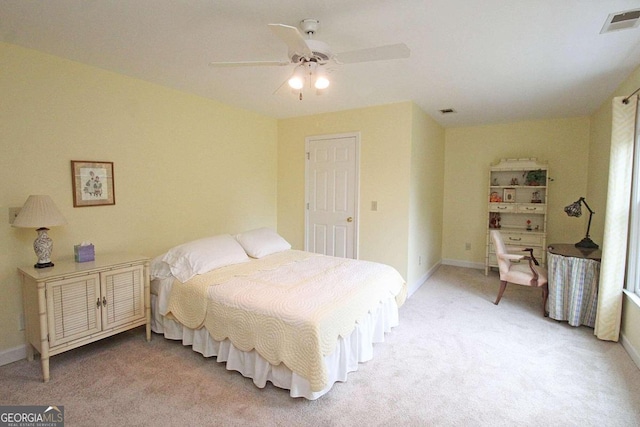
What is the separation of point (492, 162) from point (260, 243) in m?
4.07

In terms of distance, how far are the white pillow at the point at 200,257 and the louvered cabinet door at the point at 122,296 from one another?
29 cm

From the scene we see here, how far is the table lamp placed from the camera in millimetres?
2273

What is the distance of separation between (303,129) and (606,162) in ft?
12.2

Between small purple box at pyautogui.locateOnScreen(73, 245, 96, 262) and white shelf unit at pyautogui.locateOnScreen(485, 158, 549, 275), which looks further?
white shelf unit at pyautogui.locateOnScreen(485, 158, 549, 275)

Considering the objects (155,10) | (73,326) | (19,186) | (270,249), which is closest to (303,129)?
(270,249)

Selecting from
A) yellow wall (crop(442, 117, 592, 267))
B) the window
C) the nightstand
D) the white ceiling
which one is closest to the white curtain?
the window

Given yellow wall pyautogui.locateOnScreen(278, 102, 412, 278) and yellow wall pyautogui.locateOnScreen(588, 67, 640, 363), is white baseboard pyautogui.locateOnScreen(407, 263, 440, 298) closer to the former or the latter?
yellow wall pyautogui.locateOnScreen(278, 102, 412, 278)

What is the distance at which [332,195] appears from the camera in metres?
4.48

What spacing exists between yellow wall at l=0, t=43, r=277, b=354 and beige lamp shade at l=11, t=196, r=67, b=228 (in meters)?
0.25

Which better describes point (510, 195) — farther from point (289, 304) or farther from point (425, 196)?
point (289, 304)

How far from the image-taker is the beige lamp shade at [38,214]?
2266 mm

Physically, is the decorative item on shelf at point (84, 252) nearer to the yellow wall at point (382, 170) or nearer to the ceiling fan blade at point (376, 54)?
the ceiling fan blade at point (376, 54)

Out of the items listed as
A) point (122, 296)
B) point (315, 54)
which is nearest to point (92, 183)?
point (122, 296)

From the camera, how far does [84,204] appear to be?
279cm
